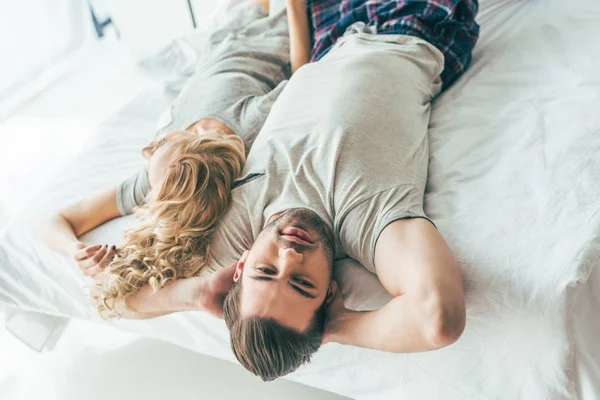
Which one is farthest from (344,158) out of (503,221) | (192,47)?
(192,47)

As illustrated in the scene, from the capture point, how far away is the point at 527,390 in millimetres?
857

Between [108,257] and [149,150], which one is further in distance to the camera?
[149,150]

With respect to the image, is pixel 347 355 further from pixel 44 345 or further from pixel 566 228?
pixel 44 345

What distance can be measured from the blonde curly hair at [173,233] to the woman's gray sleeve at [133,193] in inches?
3.1

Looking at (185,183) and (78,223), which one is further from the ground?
(185,183)

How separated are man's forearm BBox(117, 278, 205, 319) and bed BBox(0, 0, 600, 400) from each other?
0.10m

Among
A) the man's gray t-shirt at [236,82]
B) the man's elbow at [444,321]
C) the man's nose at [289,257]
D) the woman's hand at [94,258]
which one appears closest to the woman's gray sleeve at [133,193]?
the man's gray t-shirt at [236,82]

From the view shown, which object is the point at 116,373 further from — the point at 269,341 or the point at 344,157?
the point at 344,157

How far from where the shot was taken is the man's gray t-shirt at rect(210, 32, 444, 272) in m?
1.01

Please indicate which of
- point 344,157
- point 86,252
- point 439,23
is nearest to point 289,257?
point 344,157

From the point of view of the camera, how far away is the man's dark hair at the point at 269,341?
2.92ft

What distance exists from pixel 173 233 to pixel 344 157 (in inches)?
14.6

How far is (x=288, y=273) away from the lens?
0.91 m

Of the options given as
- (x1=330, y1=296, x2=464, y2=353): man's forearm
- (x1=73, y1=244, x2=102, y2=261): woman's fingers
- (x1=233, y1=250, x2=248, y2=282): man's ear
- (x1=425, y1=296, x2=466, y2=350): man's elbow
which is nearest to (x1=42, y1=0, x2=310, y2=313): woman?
(x1=73, y1=244, x2=102, y2=261): woman's fingers
